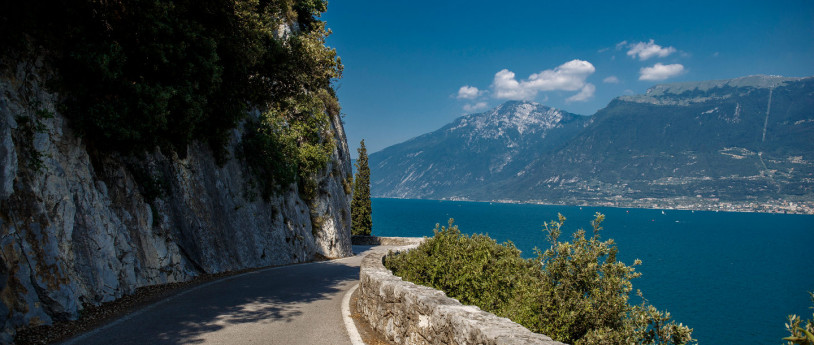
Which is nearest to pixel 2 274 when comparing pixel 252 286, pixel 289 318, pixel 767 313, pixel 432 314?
pixel 289 318

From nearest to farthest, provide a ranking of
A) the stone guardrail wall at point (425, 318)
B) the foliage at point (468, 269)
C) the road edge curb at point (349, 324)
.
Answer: the stone guardrail wall at point (425, 318), the road edge curb at point (349, 324), the foliage at point (468, 269)

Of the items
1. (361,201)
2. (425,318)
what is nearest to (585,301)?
(425,318)

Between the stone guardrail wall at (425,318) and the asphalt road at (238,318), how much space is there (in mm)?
763

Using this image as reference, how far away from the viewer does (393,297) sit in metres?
7.43

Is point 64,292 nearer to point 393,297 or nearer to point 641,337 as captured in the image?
point 393,297

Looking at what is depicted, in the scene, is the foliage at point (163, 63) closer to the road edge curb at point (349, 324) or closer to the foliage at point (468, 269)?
the road edge curb at point (349, 324)

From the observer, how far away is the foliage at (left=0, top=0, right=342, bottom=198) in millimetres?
9211

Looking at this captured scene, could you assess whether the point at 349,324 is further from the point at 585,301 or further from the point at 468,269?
the point at 585,301

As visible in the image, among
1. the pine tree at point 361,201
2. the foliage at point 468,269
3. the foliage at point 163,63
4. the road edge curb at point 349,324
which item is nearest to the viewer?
the road edge curb at point 349,324

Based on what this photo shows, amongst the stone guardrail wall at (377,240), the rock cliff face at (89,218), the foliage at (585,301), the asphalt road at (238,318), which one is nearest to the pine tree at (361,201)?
the stone guardrail wall at (377,240)

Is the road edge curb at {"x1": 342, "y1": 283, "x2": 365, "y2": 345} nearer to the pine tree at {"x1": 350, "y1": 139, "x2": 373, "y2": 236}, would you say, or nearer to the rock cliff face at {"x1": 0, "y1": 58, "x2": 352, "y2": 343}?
the rock cliff face at {"x1": 0, "y1": 58, "x2": 352, "y2": 343}

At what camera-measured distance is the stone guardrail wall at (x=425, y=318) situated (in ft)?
15.6

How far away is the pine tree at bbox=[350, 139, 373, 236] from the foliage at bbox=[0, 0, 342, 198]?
100 feet

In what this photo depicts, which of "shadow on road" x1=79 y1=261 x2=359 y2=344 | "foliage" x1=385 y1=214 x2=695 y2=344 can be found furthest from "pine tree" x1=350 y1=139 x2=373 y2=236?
"foliage" x1=385 y1=214 x2=695 y2=344
